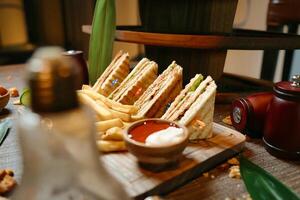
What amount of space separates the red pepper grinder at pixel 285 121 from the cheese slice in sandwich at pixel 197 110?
20 centimetres

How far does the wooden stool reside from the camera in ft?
7.15

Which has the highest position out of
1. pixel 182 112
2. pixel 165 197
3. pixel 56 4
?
pixel 56 4

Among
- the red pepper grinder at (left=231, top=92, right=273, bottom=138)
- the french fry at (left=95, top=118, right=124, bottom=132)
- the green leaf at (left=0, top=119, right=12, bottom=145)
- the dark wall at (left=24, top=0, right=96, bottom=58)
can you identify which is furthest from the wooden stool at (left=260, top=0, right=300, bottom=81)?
the green leaf at (left=0, top=119, right=12, bottom=145)

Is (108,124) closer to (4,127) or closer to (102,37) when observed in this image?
(4,127)

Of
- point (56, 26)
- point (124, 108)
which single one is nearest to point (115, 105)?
point (124, 108)

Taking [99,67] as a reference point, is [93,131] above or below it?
above

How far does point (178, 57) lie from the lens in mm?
1433

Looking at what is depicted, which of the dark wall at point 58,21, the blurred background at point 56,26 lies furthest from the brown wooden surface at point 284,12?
the dark wall at point 58,21

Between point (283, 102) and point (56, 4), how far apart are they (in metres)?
3.03

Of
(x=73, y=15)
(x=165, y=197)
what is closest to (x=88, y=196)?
(x=165, y=197)

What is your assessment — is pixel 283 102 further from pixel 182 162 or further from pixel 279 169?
pixel 182 162

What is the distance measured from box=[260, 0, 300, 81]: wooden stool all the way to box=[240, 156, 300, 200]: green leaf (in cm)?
181

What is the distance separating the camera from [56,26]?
3268 millimetres

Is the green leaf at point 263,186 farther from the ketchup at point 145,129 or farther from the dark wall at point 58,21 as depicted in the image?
the dark wall at point 58,21
